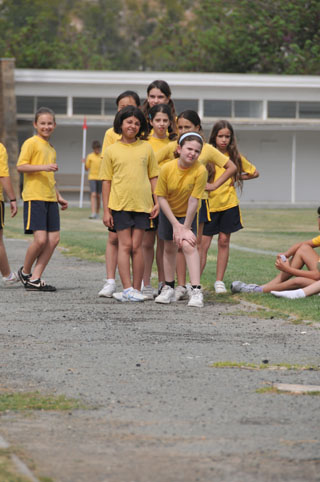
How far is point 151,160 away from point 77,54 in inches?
2958

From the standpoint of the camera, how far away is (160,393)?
5.05 m

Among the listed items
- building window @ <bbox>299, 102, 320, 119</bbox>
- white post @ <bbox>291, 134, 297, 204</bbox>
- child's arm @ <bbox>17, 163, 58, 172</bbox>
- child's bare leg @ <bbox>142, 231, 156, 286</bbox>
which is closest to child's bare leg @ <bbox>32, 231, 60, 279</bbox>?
child's arm @ <bbox>17, 163, 58, 172</bbox>

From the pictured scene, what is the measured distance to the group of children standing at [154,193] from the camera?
8.66 meters

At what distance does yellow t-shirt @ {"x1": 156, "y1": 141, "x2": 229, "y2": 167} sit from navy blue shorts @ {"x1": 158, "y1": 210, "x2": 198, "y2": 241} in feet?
1.83

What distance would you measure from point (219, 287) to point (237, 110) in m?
30.0

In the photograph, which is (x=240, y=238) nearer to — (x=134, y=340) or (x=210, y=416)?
(x=134, y=340)

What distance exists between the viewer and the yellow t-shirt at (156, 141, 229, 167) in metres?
8.95

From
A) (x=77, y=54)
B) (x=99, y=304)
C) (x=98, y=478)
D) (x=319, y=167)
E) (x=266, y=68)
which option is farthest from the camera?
(x=77, y=54)

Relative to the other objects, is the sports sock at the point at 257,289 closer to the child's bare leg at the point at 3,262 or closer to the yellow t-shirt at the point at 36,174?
the yellow t-shirt at the point at 36,174

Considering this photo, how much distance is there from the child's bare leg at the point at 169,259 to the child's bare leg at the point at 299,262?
1003 mm

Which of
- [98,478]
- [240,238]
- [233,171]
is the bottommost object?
[240,238]

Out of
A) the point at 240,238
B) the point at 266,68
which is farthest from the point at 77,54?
the point at 240,238

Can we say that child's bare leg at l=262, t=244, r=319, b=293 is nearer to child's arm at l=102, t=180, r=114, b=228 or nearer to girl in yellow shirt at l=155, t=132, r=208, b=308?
girl in yellow shirt at l=155, t=132, r=208, b=308

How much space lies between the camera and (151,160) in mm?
8891
